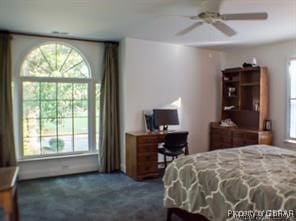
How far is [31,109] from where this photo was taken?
193 inches

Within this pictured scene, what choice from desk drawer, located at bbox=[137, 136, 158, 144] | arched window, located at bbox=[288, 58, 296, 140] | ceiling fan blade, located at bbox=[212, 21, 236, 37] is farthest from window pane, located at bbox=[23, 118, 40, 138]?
arched window, located at bbox=[288, 58, 296, 140]

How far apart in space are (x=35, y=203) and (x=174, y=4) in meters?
3.21

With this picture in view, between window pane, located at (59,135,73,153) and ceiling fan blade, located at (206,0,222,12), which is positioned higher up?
ceiling fan blade, located at (206,0,222,12)

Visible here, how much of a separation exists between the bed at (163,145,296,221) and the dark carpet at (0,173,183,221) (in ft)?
2.08

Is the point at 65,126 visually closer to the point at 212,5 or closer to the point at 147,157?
the point at 147,157

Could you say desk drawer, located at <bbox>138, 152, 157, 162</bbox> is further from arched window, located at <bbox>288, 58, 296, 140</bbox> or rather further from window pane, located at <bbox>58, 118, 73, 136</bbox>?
arched window, located at <bbox>288, 58, 296, 140</bbox>

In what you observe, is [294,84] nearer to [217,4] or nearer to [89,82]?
[217,4]

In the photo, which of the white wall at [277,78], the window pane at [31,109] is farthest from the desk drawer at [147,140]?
the white wall at [277,78]

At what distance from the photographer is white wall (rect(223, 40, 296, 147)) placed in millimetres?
5168

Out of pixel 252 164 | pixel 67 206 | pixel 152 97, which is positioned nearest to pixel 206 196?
pixel 252 164

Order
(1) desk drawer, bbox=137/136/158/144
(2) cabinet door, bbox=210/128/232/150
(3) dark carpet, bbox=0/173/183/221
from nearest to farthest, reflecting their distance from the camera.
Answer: (3) dark carpet, bbox=0/173/183/221 → (1) desk drawer, bbox=137/136/158/144 → (2) cabinet door, bbox=210/128/232/150

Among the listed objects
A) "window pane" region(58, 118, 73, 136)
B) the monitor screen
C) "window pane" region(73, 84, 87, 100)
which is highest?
"window pane" region(73, 84, 87, 100)

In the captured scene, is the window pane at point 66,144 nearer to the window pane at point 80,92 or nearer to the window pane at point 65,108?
the window pane at point 65,108

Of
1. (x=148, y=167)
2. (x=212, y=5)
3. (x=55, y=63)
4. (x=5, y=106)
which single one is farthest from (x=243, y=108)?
(x=5, y=106)
